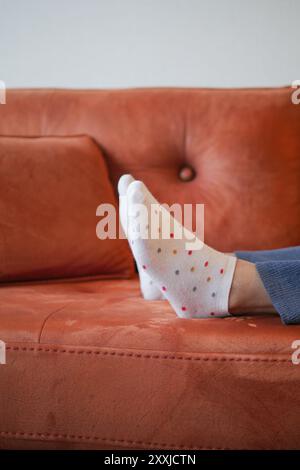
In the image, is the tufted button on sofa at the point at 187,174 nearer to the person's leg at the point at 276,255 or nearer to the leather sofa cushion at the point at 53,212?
the leather sofa cushion at the point at 53,212

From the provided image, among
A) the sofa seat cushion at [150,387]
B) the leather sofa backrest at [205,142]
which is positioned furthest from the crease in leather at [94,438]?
the leather sofa backrest at [205,142]

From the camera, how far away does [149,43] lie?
4.89ft

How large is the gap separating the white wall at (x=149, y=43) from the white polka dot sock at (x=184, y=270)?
90 cm

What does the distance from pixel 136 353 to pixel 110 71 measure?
43.2 inches

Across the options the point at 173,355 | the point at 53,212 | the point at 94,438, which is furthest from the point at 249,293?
the point at 53,212

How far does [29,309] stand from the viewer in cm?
71

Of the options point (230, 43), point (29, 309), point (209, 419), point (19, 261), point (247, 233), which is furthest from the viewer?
point (230, 43)

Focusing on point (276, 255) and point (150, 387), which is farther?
point (276, 255)

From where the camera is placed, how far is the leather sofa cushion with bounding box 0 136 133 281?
3.15ft

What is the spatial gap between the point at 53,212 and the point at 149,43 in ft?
2.45

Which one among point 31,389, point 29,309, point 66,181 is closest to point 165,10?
point 66,181

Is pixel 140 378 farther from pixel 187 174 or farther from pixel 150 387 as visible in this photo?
pixel 187 174

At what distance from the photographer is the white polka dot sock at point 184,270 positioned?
0.70m
